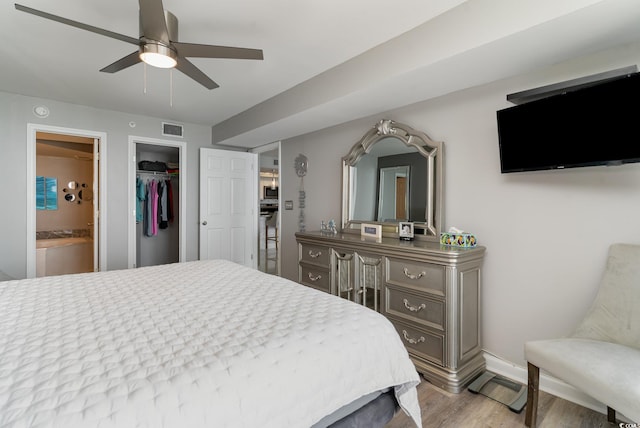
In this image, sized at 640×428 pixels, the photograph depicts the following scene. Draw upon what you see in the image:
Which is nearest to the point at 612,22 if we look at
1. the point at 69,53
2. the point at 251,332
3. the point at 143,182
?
the point at 251,332

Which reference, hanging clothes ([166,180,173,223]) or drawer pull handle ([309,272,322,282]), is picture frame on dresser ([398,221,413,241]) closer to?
drawer pull handle ([309,272,322,282])

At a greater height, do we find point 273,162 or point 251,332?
point 273,162

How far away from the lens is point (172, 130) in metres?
4.27

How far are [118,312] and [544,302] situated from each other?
2.50 m

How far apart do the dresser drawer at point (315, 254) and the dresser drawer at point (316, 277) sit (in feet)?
0.20

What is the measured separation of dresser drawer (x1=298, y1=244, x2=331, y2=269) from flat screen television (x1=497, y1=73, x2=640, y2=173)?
1.63 m

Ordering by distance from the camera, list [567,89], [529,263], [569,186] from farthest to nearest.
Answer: [529,263]
[569,186]
[567,89]

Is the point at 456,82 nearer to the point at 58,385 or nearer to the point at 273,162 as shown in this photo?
the point at 58,385

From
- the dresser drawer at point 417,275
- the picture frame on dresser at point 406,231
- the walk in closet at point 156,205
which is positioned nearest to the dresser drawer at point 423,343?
the dresser drawer at point 417,275

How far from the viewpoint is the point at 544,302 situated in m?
2.10

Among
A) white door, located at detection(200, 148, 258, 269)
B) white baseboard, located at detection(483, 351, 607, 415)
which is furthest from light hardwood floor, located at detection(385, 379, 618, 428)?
white door, located at detection(200, 148, 258, 269)

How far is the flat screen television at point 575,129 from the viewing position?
60.3 inches

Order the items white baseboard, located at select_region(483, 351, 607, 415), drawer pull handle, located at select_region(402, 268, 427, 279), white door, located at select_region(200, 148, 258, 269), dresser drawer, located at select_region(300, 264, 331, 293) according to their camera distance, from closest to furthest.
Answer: white baseboard, located at select_region(483, 351, 607, 415) < drawer pull handle, located at select_region(402, 268, 427, 279) < dresser drawer, located at select_region(300, 264, 331, 293) < white door, located at select_region(200, 148, 258, 269)

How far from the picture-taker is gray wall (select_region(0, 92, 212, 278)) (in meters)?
3.27
